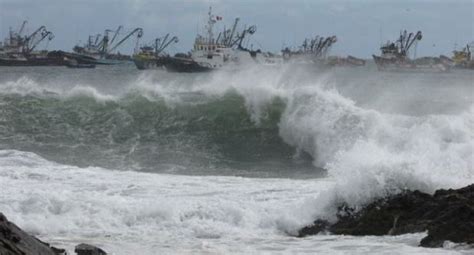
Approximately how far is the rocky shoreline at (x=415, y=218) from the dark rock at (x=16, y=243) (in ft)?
13.8

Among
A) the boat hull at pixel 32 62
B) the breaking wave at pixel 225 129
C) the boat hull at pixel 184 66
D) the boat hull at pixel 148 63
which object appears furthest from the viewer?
the boat hull at pixel 32 62

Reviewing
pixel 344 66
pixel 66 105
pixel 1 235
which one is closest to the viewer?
pixel 1 235

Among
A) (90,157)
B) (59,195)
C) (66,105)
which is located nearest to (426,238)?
(59,195)

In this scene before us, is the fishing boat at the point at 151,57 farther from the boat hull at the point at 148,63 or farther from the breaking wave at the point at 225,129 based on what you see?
the breaking wave at the point at 225,129

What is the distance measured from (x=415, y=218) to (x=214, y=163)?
9399 millimetres

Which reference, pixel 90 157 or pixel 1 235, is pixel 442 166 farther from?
pixel 90 157

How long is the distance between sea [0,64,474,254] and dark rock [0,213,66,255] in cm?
186

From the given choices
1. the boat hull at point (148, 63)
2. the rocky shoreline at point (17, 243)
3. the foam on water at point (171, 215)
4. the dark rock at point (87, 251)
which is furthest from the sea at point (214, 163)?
the boat hull at point (148, 63)

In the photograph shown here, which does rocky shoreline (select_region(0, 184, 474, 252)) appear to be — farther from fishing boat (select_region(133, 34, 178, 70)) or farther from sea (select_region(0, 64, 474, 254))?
fishing boat (select_region(133, 34, 178, 70))

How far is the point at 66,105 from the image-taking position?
85.4 ft

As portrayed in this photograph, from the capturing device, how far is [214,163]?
19.5 metres

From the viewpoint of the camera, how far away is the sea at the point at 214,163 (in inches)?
430

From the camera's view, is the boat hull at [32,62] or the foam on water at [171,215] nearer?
the foam on water at [171,215]

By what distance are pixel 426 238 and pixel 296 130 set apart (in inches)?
472
